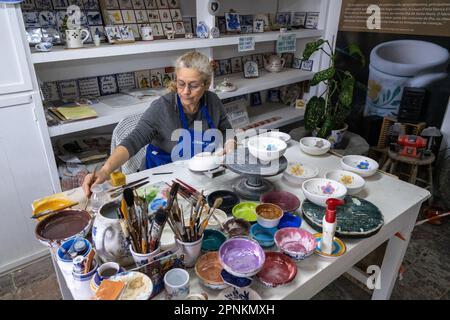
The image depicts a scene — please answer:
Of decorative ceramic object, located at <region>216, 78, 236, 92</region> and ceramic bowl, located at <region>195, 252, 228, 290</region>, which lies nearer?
ceramic bowl, located at <region>195, 252, 228, 290</region>

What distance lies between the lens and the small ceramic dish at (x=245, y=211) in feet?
3.62

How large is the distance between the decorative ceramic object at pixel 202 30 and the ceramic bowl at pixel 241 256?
66.3 inches

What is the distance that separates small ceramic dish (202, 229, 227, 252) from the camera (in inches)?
37.7

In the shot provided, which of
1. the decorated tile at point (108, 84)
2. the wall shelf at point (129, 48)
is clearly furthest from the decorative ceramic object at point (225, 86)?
the decorated tile at point (108, 84)

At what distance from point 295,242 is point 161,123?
37.5 inches

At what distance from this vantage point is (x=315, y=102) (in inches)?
103

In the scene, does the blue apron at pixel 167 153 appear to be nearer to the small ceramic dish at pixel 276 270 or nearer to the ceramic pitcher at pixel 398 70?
the small ceramic dish at pixel 276 270

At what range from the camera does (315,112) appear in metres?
2.61

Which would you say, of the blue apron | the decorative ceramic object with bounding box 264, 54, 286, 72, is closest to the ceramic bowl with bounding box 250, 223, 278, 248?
the blue apron

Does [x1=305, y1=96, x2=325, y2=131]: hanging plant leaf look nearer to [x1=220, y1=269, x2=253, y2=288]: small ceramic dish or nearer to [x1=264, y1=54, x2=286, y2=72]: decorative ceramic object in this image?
[x1=264, y1=54, x2=286, y2=72]: decorative ceramic object

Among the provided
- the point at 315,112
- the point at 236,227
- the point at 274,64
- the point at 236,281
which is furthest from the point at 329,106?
the point at 236,281

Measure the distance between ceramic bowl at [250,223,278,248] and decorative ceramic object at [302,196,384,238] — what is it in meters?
0.15

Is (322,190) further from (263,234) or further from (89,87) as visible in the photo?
(89,87)

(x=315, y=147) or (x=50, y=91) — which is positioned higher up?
(x=50, y=91)
